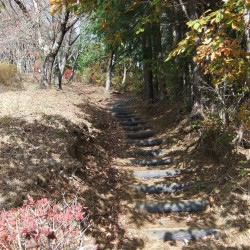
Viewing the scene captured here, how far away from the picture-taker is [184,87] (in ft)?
39.8

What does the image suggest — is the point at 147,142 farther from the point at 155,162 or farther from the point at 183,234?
the point at 183,234

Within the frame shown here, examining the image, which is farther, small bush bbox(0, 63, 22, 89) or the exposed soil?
small bush bbox(0, 63, 22, 89)

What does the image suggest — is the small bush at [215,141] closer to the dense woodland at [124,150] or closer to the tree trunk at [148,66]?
the dense woodland at [124,150]

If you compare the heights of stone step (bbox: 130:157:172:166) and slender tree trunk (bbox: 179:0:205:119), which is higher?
slender tree trunk (bbox: 179:0:205:119)

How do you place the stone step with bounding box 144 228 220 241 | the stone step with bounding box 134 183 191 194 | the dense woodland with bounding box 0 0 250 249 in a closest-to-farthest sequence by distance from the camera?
1. the dense woodland with bounding box 0 0 250 249
2. the stone step with bounding box 144 228 220 241
3. the stone step with bounding box 134 183 191 194

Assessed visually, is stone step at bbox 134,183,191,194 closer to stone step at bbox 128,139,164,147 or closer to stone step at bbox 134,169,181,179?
stone step at bbox 134,169,181,179

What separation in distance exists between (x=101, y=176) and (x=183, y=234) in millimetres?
2541

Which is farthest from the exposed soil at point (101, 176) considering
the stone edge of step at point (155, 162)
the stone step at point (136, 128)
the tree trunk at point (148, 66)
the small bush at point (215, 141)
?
the tree trunk at point (148, 66)

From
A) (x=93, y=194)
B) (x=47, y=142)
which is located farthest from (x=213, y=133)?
(x=47, y=142)

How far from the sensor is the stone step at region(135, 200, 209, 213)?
6.54 metres

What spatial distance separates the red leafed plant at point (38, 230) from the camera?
298cm

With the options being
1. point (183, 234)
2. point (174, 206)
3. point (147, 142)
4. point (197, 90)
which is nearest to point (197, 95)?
point (197, 90)

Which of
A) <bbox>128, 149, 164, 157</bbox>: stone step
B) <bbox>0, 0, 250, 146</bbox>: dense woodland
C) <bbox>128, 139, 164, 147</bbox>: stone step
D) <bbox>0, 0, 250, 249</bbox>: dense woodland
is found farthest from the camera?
<bbox>128, 139, 164, 147</bbox>: stone step

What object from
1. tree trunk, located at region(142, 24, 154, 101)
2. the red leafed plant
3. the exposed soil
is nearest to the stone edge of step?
the exposed soil
